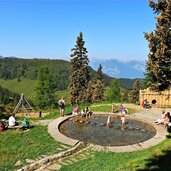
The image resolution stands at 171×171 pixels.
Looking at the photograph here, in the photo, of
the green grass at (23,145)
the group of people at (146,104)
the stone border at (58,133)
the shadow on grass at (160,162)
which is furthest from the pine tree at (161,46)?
the group of people at (146,104)

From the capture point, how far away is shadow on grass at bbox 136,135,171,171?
44.0ft

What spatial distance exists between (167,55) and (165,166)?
922 cm

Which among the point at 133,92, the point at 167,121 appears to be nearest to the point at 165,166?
the point at 167,121

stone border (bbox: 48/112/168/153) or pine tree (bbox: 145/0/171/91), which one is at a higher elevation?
pine tree (bbox: 145/0/171/91)

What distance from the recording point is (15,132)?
71.8ft

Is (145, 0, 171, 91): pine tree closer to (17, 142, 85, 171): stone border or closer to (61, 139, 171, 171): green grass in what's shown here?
(61, 139, 171, 171): green grass

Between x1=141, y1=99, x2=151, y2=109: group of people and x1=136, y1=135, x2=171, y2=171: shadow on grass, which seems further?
x1=141, y1=99, x2=151, y2=109: group of people

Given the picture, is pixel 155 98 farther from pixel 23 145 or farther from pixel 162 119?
pixel 23 145

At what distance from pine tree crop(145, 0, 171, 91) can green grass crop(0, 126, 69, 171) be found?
919cm

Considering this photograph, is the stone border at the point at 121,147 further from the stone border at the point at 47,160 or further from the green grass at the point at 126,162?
the stone border at the point at 47,160

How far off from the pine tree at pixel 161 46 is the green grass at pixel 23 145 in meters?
9.19

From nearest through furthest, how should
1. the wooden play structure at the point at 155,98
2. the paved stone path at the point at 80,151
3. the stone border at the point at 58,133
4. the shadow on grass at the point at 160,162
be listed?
the shadow on grass at the point at 160,162 < the paved stone path at the point at 80,151 < the stone border at the point at 58,133 < the wooden play structure at the point at 155,98

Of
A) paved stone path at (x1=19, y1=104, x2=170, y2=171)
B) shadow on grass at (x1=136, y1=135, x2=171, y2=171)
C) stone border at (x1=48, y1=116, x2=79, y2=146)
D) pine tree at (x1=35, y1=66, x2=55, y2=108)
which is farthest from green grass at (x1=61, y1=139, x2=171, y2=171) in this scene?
pine tree at (x1=35, y1=66, x2=55, y2=108)

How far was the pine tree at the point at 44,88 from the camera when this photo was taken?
6294 cm
